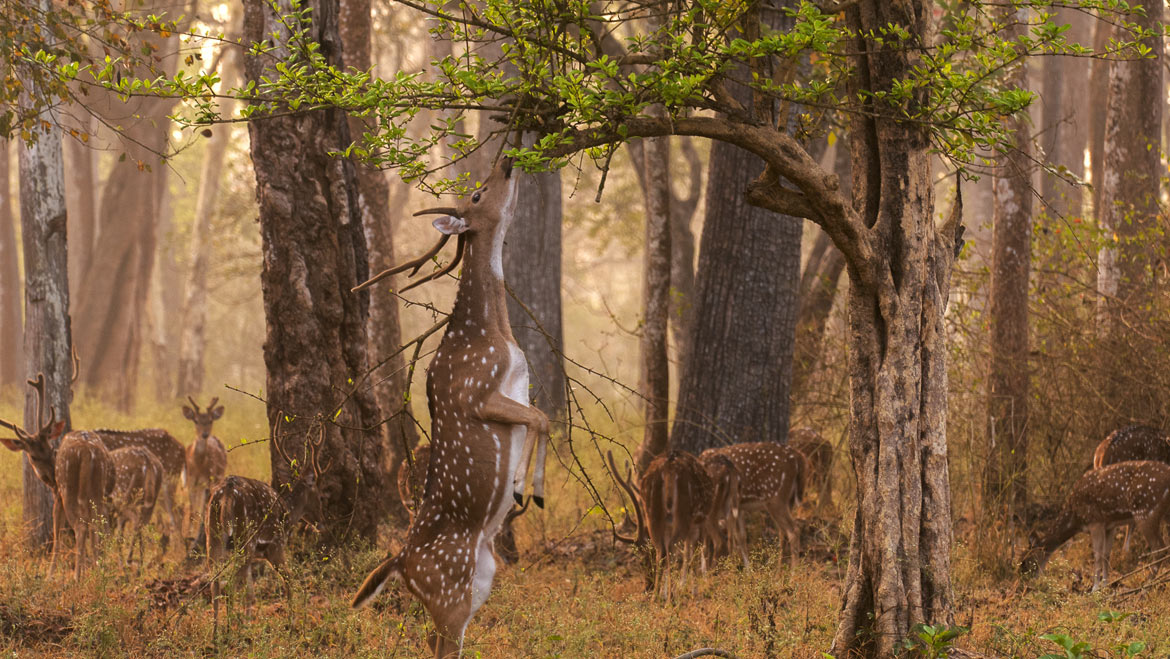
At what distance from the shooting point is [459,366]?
18.5 ft

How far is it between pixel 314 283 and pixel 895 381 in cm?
462

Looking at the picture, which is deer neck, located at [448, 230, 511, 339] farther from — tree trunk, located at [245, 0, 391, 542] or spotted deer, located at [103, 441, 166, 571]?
spotted deer, located at [103, 441, 166, 571]

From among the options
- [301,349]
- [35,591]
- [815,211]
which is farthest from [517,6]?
[35,591]

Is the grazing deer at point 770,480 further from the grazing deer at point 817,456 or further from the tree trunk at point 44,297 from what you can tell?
the tree trunk at point 44,297

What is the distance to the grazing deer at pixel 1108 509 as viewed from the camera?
8211 mm

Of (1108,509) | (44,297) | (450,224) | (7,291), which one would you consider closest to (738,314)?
(1108,509)

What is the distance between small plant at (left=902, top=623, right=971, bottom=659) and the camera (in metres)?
5.23

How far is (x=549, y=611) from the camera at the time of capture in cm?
711

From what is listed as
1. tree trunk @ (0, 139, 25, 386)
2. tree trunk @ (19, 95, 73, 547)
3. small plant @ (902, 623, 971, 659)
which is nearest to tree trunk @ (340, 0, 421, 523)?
tree trunk @ (19, 95, 73, 547)

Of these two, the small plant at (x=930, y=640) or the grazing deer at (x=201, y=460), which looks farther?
the grazing deer at (x=201, y=460)

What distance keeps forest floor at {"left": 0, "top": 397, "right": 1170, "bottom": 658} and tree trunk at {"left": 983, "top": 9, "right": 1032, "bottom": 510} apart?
2.93 feet

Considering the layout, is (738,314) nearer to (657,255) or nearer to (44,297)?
(657,255)

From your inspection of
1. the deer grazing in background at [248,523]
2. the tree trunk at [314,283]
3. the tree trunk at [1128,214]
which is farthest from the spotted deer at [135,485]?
the tree trunk at [1128,214]

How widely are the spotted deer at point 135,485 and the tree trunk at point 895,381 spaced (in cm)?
564
